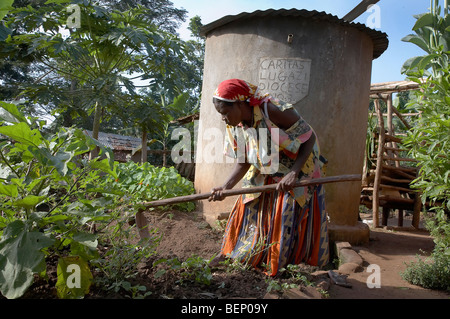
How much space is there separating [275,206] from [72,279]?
163 cm

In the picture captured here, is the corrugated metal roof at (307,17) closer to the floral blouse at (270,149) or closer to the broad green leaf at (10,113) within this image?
the floral blouse at (270,149)

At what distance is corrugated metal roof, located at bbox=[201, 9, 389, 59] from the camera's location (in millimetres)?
4371

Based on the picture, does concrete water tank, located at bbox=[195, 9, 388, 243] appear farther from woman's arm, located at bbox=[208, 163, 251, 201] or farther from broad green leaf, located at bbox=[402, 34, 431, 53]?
woman's arm, located at bbox=[208, 163, 251, 201]

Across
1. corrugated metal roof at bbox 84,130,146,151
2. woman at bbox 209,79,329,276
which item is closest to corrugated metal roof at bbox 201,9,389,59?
woman at bbox 209,79,329,276

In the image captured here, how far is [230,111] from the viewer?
267 cm

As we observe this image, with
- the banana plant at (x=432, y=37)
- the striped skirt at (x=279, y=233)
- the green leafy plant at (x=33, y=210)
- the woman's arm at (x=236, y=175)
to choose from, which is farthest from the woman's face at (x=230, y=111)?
the banana plant at (x=432, y=37)

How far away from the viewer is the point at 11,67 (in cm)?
1850

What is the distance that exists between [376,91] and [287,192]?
4.63 m

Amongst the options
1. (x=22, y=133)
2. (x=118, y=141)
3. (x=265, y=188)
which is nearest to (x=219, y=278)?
(x=265, y=188)

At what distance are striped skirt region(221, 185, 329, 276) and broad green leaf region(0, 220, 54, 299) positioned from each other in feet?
5.25

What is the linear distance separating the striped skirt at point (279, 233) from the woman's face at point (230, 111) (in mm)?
698

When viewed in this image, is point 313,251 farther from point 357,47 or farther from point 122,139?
point 122,139

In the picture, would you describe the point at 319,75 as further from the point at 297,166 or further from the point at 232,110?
the point at 232,110
